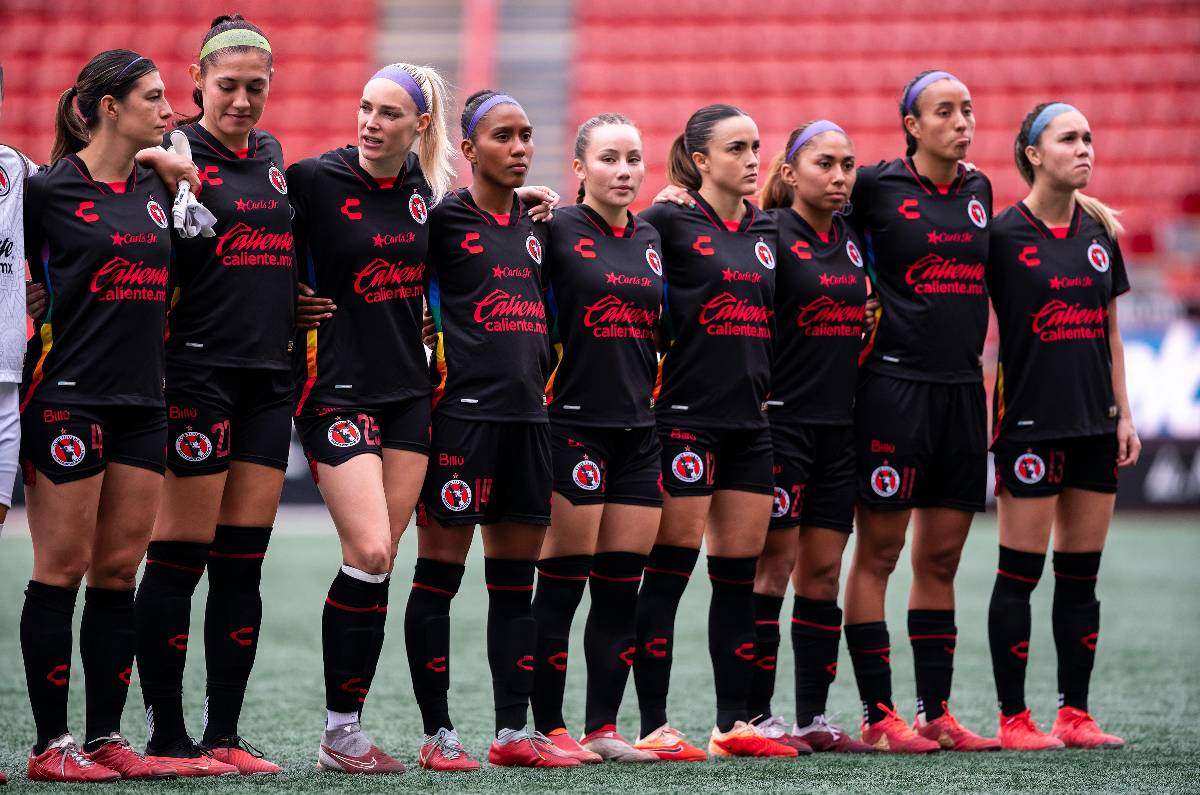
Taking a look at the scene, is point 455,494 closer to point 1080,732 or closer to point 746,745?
point 746,745

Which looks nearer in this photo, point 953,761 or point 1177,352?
point 953,761

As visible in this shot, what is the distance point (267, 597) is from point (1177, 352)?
815 centimetres

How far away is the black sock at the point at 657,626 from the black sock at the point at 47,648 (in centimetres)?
182

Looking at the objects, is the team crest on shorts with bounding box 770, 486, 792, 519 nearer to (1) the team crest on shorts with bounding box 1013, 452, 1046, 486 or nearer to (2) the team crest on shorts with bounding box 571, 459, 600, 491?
(2) the team crest on shorts with bounding box 571, 459, 600, 491

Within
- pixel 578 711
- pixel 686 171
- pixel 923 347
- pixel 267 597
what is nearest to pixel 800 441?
pixel 923 347

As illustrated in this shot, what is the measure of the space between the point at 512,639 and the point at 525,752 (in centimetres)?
35

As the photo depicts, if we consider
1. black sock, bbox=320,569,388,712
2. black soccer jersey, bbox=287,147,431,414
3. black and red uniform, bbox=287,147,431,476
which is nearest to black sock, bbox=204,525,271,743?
black sock, bbox=320,569,388,712

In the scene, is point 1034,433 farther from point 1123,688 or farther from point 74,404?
point 74,404

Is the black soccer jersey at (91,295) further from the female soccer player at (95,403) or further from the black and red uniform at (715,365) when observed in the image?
the black and red uniform at (715,365)

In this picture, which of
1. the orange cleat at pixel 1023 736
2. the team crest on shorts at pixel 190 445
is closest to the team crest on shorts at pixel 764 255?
the orange cleat at pixel 1023 736

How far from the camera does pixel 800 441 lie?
17.2 ft

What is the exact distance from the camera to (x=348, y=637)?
179 inches

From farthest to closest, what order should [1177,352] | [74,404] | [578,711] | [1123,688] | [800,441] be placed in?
[1177,352] < [1123,688] < [578,711] < [800,441] < [74,404]

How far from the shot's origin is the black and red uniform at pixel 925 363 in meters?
5.29
